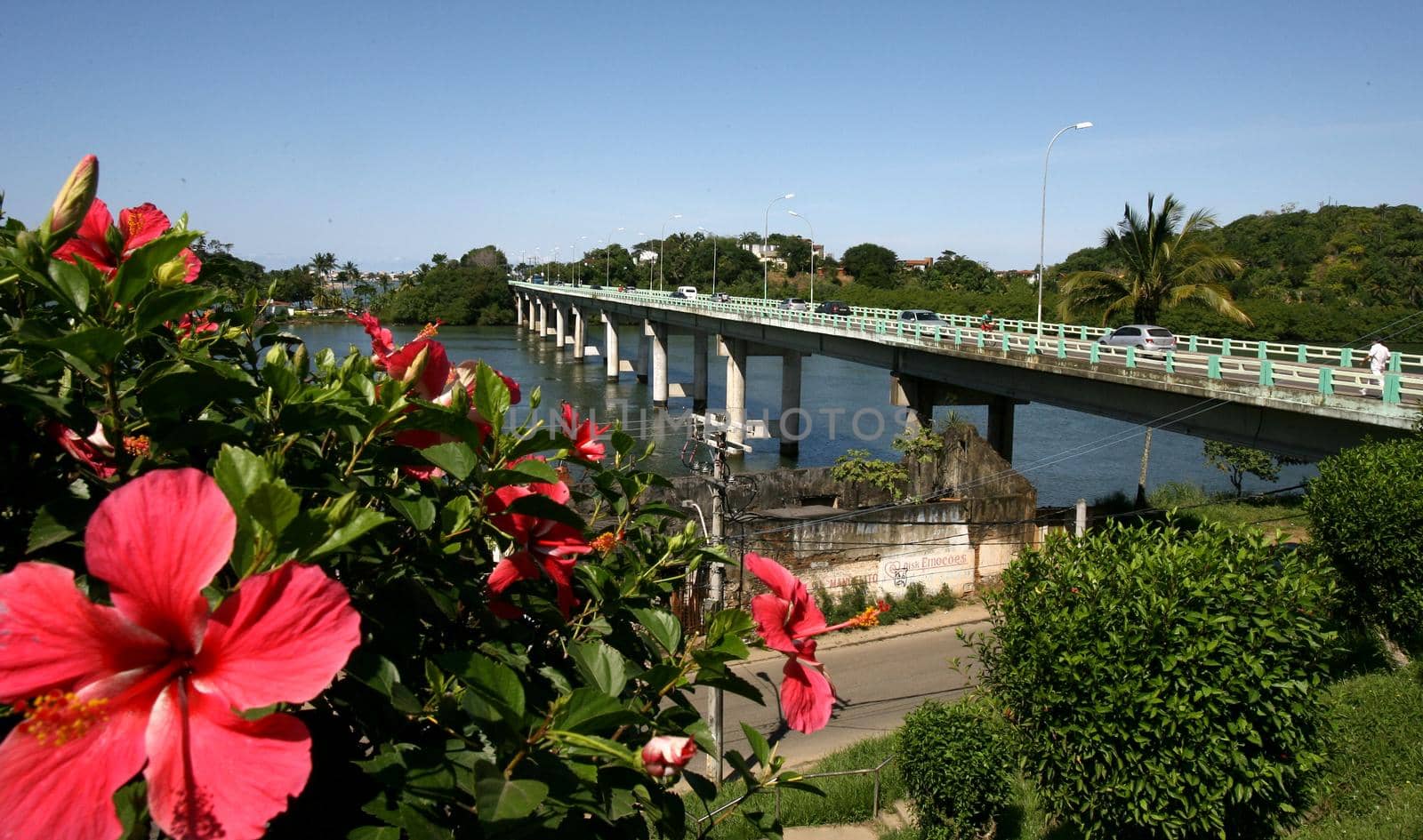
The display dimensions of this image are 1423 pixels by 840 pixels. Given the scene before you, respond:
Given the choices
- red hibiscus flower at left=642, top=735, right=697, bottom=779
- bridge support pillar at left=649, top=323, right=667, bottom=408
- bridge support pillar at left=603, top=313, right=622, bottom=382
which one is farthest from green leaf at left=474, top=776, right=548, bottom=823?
bridge support pillar at left=603, top=313, right=622, bottom=382

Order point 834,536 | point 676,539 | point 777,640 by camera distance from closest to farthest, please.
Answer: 1. point 777,640
2. point 676,539
3. point 834,536

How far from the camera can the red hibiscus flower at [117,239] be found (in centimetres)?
130

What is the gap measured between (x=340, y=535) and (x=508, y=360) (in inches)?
2286

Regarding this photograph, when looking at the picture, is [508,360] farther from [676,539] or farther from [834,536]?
[676,539]

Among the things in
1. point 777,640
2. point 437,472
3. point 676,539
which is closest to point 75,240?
point 437,472

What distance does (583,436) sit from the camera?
1.58 m

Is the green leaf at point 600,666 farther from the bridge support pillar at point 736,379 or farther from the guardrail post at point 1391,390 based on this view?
the bridge support pillar at point 736,379

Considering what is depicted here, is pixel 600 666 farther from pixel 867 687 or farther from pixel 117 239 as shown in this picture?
pixel 867 687

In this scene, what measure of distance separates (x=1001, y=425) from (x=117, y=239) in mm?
24663

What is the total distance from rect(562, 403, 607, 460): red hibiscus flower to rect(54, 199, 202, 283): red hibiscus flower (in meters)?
0.57

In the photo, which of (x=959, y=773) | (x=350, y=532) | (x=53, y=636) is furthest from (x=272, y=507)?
(x=959, y=773)

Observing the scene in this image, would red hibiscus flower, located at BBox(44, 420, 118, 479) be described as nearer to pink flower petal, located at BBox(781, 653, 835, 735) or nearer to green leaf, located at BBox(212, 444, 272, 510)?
green leaf, located at BBox(212, 444, 272, 510)

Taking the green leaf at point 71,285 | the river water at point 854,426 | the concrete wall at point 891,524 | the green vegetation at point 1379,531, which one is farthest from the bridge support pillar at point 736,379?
the green leaf at point 71,285

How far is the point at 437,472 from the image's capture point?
145 cm
